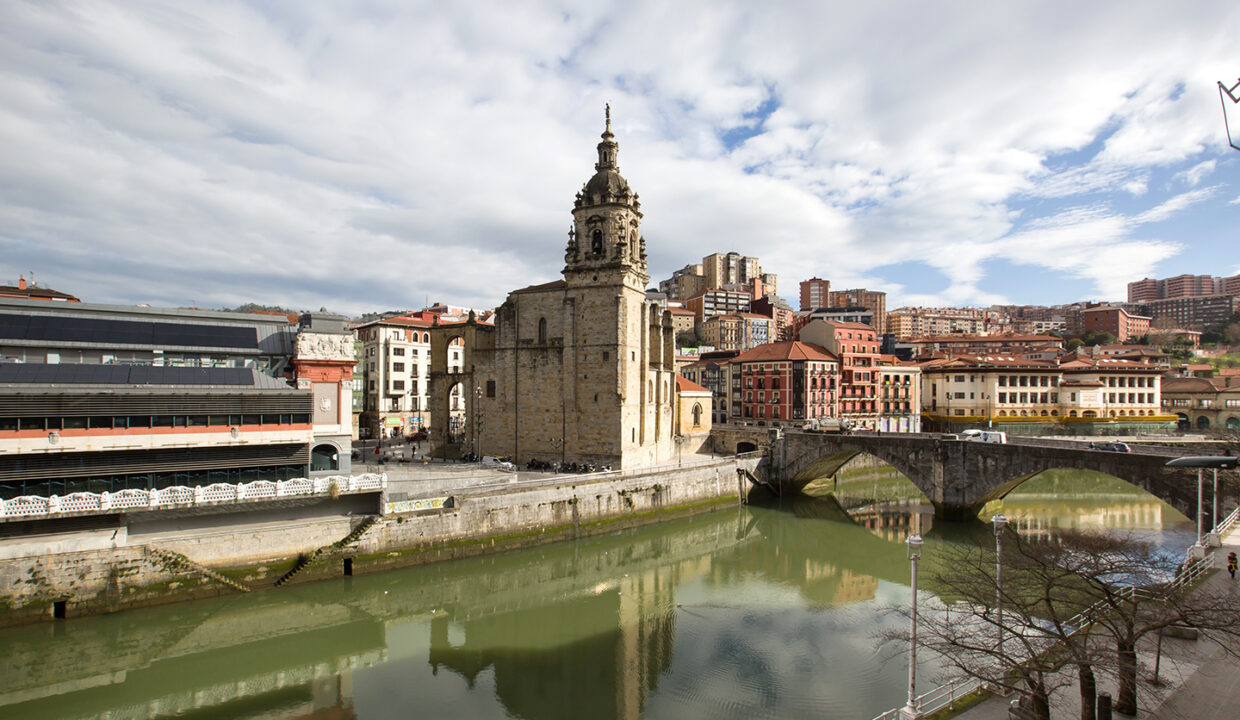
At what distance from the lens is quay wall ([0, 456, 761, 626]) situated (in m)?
19.8

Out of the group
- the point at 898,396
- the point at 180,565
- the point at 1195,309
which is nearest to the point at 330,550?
the point at 180,565

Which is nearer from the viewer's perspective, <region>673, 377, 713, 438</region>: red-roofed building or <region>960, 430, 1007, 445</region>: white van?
<region>960, 430, 1007, 445</region>: white van

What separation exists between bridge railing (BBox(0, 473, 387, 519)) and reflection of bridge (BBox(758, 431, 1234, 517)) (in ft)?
86.8

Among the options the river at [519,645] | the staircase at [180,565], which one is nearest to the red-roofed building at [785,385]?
the river at [519,645]

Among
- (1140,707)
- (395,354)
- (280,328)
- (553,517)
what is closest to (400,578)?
(553,517)

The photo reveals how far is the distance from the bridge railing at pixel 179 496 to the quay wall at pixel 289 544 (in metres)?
0.90

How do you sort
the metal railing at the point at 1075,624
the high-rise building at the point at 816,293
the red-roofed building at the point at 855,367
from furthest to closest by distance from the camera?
the high-rise building at the point at 816,293
the red-roofed building at the point at 855,367
the metal railing at the point at 1075,624

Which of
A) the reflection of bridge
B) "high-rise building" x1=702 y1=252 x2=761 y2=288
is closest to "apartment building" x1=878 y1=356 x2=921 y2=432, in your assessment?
the reflection of bridge

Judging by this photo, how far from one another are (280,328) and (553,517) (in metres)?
16.1

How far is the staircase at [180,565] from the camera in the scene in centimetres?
2138

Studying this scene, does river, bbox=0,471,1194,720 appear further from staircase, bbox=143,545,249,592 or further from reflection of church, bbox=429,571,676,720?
staircase, bbox=143,545,249,592

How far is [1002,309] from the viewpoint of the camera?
184 meters

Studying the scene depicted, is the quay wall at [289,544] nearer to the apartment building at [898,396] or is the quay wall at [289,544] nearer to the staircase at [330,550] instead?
the staircase at [330,550]

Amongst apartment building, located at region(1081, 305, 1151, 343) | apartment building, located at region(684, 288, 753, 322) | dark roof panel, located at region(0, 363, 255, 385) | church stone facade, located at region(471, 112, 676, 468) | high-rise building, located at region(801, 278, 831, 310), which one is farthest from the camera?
high-rise building, located at region(801, 278, 831, 310)
